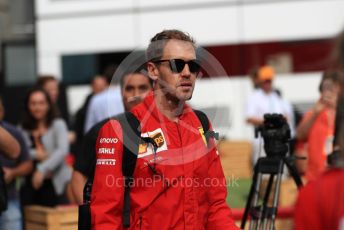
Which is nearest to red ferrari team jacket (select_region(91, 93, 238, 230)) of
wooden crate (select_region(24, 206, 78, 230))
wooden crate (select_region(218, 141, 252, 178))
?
wooden crate (select_region(24, 206, 78, 230))

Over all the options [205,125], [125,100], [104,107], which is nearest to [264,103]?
[104,107]

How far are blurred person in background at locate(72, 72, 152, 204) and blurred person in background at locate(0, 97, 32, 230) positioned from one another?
0.79 m

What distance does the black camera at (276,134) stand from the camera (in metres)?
6.18

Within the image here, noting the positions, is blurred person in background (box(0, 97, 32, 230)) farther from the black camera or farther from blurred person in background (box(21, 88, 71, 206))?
the black camera

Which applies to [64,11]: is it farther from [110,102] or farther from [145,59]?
[145,59]

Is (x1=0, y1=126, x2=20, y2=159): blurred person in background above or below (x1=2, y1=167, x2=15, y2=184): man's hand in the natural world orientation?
above

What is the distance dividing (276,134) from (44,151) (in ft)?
11.9

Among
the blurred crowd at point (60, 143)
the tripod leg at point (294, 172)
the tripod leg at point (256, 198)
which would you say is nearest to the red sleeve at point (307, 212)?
the blurred crowd at point (60, 143)

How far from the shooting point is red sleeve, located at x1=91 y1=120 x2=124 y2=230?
14.7 ft

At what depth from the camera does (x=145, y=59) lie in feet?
16.0

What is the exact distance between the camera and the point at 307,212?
274 cm

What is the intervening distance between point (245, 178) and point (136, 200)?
13.1m

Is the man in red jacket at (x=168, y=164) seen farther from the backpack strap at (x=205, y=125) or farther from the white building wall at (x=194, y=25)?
the white building wall at (x=194, y=25)

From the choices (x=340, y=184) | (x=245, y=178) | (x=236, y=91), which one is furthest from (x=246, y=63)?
(x=340, y=184)
